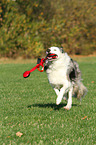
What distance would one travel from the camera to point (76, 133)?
16.6ft

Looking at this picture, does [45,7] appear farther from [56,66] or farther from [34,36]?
[56,66]

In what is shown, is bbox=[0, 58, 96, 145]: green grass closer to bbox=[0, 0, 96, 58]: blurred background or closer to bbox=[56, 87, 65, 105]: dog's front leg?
bbox=[56, 87, 65, 105]: dog's front leg

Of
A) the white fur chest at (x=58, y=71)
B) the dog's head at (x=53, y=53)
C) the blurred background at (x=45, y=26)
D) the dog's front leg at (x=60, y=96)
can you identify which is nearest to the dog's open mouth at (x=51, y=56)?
the dog's head at (x=53, y=53)

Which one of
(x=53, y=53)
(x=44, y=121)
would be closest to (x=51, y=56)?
(x=53, y=53)

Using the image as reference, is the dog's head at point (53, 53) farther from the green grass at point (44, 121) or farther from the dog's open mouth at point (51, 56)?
the green grass at point (44, 121)

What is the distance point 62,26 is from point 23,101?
74.0ft

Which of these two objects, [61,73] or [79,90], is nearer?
[61,73]

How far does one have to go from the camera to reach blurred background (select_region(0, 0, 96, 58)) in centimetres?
2427

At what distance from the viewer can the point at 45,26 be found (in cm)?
2794

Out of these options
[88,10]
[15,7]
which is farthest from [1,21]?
[88,10]

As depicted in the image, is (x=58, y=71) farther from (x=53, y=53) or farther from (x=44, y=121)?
(x=44, y=121)

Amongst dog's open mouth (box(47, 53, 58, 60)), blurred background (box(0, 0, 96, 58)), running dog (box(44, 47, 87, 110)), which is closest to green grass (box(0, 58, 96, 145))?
running dog (box(44, 47, 87, 110))

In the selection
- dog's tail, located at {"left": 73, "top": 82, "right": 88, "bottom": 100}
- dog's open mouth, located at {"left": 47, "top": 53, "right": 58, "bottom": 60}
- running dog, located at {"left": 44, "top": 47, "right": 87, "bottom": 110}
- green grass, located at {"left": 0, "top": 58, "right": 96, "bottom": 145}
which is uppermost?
dog's open mouth, located at {"left": 47, "top": 53, "right": 58, "bottom": 60}

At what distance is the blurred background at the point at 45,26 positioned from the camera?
24266mm
